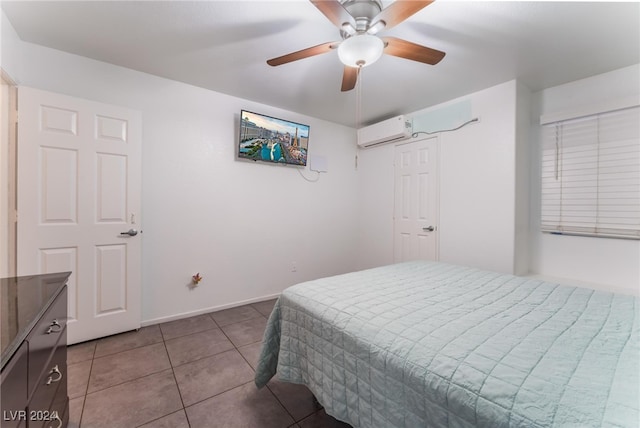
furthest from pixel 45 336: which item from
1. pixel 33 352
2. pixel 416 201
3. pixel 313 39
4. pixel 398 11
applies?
pixel 416 201

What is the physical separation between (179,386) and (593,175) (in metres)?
3.84

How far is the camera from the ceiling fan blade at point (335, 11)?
131 centimetres

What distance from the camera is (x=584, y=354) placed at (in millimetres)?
905

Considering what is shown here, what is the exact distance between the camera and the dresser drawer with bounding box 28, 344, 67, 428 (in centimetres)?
93

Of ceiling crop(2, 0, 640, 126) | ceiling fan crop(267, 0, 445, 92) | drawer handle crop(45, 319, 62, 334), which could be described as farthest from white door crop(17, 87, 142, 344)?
ceiling fan crop(267, 0, 445, 92)

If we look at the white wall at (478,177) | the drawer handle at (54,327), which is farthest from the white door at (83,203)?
the white wall at (478,177)

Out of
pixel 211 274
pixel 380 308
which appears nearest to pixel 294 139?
pixel 211 274

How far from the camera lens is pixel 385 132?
3.49 metres

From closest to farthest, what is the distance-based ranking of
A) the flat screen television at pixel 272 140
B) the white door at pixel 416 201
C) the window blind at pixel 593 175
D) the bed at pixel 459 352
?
the bed at pixel 459 352 < the window blind at pixel 593 175 < the flat screen television at pixel 272 140 < the white door at pixel 416 201

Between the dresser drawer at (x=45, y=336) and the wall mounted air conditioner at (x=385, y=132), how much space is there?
341 centimetres

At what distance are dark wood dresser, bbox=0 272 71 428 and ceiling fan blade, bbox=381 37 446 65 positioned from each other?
2.14 m

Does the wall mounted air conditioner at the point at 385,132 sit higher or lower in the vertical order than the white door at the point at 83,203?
higher

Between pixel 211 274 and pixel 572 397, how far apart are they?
9.53 feet

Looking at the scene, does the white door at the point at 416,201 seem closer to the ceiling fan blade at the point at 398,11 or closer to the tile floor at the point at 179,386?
the ceiling fan blade at the point at 398,11
